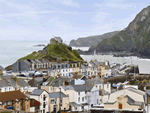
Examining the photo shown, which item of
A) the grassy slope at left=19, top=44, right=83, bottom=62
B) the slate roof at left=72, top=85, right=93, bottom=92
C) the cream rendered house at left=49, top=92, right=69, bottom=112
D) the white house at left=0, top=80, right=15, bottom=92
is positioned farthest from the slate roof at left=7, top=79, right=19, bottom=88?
the grassy slope at left=19, top=44, right=83, bottom=62

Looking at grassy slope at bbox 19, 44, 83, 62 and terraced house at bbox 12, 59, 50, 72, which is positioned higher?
grassy slope at bbox 19, 44, 83, 62

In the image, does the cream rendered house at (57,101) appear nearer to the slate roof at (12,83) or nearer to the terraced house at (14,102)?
the terraced house at (14,102)

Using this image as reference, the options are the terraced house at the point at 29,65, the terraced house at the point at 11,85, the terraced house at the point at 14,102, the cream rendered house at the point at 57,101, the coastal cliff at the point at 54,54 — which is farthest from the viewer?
the coastal cliff at the point at 54,54

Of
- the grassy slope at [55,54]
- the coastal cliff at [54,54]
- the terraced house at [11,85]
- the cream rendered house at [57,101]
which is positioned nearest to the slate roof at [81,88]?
the cream rendered house at [57,101]

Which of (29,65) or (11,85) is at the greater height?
(29,65)

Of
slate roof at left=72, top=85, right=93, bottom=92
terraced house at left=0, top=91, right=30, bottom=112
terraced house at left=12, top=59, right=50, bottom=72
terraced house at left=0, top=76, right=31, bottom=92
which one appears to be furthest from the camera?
terraced house at left=12, top=59, right=50, bottom=72

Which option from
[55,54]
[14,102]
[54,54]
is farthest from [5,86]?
[55,54]

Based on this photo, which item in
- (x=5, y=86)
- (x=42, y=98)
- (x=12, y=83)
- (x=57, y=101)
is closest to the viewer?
(x=42, y=98)

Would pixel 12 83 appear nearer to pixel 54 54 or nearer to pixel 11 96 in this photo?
pixel 11 96

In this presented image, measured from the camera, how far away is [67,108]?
34875 mm

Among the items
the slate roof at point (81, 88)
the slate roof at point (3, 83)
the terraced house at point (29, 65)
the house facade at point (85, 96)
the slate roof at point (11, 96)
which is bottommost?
the house facade at point (85, 96)

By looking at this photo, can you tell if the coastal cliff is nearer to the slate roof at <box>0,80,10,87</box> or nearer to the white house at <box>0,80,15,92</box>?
the slate roof at <box>0,80,10,87</box>

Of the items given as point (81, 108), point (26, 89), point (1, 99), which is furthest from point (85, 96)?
point (1, 99)

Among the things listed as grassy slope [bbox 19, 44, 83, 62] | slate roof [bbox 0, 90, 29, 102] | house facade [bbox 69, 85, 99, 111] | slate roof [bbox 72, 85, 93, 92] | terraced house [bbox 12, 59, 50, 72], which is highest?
grassy slope [bbox 19, 44, 83, 62]
